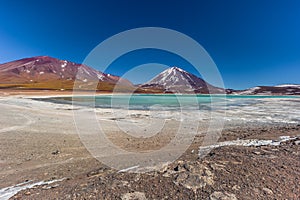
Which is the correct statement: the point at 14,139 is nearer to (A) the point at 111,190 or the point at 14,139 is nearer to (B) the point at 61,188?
(B) the point at 61,188

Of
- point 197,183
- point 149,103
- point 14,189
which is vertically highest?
point 149,103

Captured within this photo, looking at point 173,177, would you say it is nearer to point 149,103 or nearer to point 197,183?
point 197,183

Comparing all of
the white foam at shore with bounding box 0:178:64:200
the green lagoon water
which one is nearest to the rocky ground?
the white foam at shore with bounding box 0:178:64:200

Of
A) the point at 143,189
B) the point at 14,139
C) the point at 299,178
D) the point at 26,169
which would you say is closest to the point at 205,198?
the point at 143,189

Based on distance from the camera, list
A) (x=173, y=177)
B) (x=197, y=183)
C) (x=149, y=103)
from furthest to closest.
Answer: (x=149, y=103) → (x=173, y=177) → (x=197, y=183)

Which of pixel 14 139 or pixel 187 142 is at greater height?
pixel 14 139

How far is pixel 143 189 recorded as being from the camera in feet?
14.8

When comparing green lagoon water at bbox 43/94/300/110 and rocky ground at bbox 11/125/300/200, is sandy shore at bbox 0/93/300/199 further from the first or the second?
green lagoon water at bbox 43/94/300/110

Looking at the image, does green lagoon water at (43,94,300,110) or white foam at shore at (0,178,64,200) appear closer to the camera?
white foam at shore at (0,178,64,200)

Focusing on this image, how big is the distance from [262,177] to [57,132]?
1204cm

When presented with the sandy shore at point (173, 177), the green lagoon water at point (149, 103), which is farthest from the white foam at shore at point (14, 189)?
the green lagoon water at point (149, 103)

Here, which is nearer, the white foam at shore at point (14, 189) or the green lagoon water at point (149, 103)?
the white foam at shore at point (14, 189)

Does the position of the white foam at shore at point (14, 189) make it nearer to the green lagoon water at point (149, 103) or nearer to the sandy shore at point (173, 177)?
the sandy shore at point (173, 177)

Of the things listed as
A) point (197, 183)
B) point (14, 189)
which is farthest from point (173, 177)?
point (14, 189)
